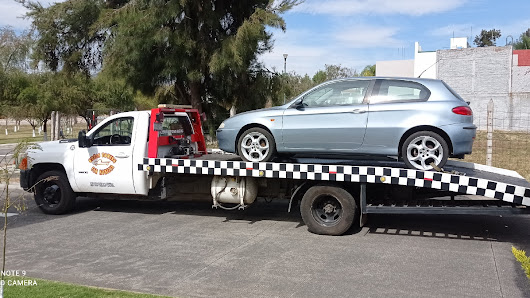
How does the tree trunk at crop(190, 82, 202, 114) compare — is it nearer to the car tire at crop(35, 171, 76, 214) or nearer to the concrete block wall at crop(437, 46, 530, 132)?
→ the car tire at crop(35, 171, 76, 214)

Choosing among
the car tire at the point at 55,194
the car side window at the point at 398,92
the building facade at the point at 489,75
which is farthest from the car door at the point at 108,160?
the building facade at the point at 489,75

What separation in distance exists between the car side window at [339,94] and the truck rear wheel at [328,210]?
1.32m

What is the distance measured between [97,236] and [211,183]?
2.08 meters

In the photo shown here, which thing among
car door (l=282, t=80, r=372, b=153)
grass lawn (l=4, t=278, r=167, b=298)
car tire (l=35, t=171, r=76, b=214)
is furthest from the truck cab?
grass lawn (l=4, t=278, r=167, b=298)

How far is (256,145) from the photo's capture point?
7859 millimetres

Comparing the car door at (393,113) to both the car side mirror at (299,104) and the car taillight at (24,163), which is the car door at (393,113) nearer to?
the car side mirror at (299,104)

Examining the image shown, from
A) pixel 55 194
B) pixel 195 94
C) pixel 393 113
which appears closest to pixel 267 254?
pixel 393 113

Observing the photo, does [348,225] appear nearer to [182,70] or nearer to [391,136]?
[391,136]

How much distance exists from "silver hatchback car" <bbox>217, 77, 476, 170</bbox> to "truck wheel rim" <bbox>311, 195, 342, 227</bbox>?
73 cm

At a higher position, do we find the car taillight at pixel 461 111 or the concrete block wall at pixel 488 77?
the concrete block wall at pixel 488 77

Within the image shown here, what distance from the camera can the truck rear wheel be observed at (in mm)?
7246

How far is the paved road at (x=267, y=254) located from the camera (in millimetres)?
5219

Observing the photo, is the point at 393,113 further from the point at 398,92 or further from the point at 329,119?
the point at 329,119

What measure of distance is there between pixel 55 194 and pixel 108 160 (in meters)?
1.35
